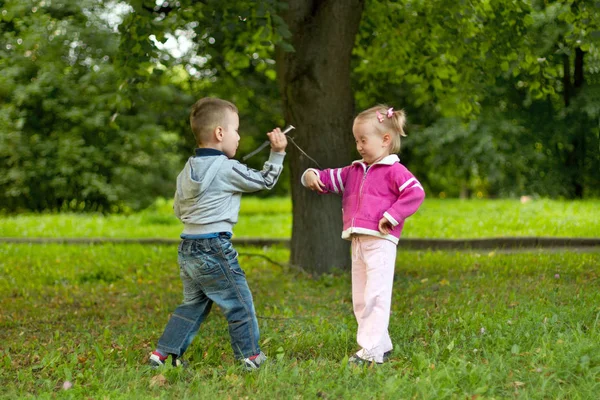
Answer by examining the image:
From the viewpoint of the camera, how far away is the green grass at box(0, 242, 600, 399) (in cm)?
387

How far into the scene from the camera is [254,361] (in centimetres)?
445

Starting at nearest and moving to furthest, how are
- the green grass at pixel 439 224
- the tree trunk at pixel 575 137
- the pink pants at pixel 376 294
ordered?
the pink pants at pixel 376 294, the green grass at pixel 439 224, the tree trunk at pixel 575 137

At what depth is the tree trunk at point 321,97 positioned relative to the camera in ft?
24.8

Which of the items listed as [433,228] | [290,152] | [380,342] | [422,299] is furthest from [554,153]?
[380,342]

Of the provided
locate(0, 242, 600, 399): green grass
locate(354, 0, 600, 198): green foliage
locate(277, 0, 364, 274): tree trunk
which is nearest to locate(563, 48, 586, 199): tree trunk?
locate(354, 0, 600, 198): green foliage

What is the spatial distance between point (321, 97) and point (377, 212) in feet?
11.0

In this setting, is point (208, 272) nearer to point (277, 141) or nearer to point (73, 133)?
point (277, 141)

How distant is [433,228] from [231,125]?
7286 mm

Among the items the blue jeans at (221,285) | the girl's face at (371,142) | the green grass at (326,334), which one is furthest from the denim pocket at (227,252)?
the girl's face at (371,142)

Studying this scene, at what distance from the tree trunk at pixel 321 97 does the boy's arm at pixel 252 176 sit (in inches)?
126

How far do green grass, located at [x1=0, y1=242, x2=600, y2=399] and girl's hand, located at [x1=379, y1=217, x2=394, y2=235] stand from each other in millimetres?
741

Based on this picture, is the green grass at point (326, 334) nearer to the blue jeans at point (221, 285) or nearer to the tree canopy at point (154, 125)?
the blue jeans at point (221, 285)

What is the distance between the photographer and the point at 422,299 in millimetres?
6293

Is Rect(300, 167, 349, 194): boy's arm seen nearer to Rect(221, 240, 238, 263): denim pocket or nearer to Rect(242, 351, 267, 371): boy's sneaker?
Rect(221, 240, 238, 263): denim pocket
